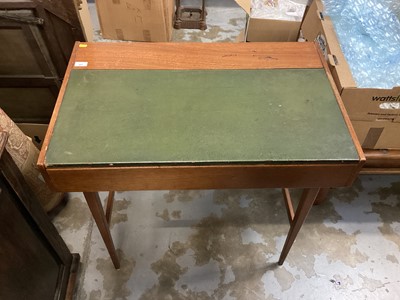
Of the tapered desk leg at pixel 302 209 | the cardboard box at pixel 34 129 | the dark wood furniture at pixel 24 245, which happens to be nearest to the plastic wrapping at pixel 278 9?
the tapered desk leg at pixel 302 209

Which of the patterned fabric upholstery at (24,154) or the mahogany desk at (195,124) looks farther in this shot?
the patterned fabric upholstery at (24,154)

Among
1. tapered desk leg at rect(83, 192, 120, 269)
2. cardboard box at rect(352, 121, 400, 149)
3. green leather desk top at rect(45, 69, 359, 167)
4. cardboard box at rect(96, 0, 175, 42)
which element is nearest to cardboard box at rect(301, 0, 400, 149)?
cardboard box at rect(352, 121, 400, 149)

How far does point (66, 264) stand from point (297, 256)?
101 cm

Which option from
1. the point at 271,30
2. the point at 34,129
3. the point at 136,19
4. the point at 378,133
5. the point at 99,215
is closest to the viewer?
the point at 99,215

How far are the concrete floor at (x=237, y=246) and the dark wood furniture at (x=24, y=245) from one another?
10.0 inches

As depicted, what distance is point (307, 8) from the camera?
1784 millimetres

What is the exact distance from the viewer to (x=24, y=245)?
1.01 meters

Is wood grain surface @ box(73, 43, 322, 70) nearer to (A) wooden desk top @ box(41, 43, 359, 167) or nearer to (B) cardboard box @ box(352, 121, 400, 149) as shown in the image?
(A) wooden desk top @ box(41, 43, 359, 167)

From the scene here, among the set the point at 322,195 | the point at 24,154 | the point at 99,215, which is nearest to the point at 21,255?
the point at 99,215

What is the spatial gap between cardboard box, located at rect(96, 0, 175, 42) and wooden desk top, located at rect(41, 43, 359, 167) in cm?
123

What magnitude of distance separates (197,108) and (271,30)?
1056mm

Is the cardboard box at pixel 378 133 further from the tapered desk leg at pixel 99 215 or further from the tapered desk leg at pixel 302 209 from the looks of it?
the tapered desk leg at pixel 99 215

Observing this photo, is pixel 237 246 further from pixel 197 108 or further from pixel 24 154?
pixel 24 154

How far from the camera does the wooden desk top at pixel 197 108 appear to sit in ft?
2.90
